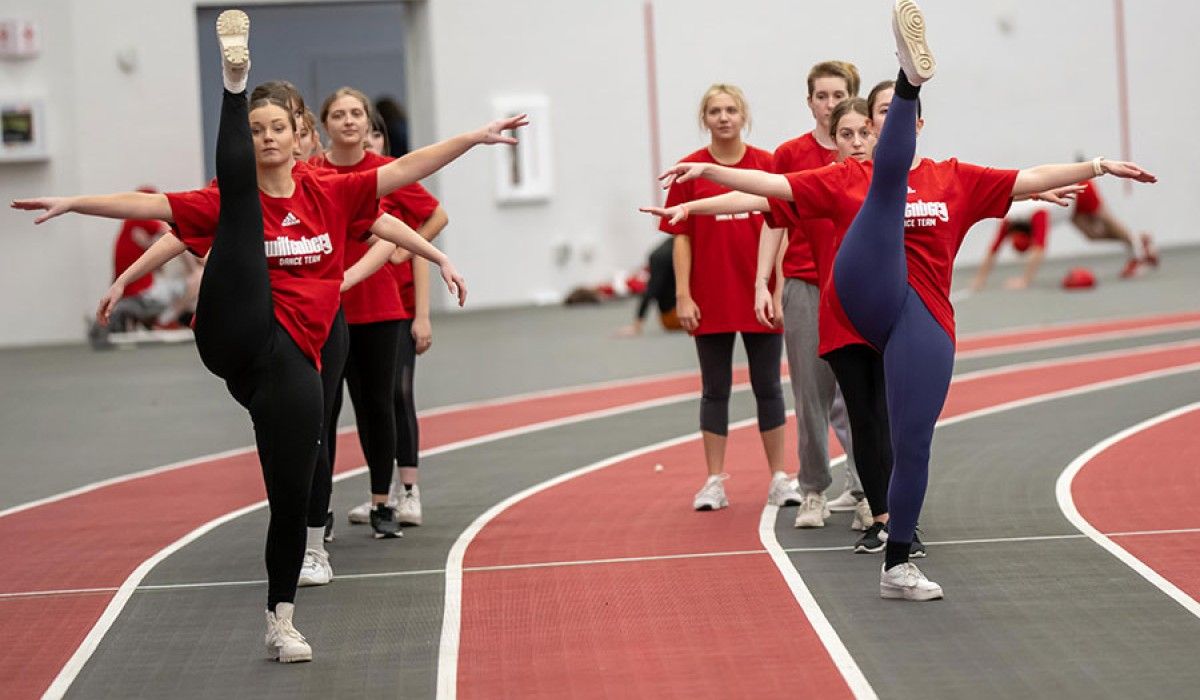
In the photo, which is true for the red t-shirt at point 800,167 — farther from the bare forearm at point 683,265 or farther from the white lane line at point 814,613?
the white lane line at point 814,613

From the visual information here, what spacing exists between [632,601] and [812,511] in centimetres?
158

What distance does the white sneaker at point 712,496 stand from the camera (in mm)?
8414

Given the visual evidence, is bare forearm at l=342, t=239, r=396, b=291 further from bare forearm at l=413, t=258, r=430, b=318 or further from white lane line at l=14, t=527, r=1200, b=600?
white lane line at l=14, t=527, r=1200, b=600

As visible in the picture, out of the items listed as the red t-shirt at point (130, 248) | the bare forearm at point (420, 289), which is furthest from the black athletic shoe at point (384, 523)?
the red t-shirt at point (130, 248)

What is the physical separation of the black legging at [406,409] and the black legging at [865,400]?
7.15 ft

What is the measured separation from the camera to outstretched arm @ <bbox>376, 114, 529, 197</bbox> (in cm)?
567

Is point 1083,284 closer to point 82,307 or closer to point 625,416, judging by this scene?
point 625,416

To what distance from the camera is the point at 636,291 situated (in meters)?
22.2

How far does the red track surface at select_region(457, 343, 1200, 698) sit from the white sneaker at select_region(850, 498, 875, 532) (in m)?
0.45

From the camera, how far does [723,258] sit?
8.50 metres

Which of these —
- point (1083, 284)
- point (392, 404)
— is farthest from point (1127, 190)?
point (392, 404)

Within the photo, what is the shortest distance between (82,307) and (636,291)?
646cm

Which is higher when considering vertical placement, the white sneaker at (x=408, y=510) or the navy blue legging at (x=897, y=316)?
the navy blue legging at (x=897, y=316)

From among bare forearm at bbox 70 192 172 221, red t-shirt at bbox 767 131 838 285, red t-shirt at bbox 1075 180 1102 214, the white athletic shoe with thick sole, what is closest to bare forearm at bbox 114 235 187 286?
bare forearm at bbox 70 192 172 221
